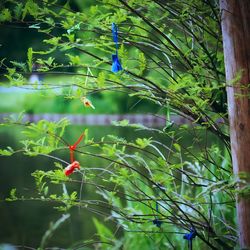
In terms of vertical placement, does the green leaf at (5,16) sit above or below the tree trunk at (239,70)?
above

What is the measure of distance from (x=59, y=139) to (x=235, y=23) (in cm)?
42

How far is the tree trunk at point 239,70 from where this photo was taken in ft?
2.77

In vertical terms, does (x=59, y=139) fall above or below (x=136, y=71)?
below

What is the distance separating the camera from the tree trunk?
84cm

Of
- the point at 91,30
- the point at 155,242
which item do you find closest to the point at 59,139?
the point at 91,30

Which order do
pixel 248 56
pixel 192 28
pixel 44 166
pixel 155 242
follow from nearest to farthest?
pixel 248 56
pixel 192 28
pixel 155 242
pixel 44 166

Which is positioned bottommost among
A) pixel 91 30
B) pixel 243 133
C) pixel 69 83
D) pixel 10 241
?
pixel 10 241

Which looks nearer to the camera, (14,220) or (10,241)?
(10,241)

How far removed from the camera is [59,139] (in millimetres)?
875

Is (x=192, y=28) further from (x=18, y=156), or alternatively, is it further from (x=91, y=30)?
(x=18, y=156)

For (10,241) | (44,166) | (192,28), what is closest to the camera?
(192,28)

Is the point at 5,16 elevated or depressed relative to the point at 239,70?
elevated

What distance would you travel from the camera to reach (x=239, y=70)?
2.76 feet

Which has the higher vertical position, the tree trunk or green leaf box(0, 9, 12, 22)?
green leaf box(0, 9, 12, 22)
